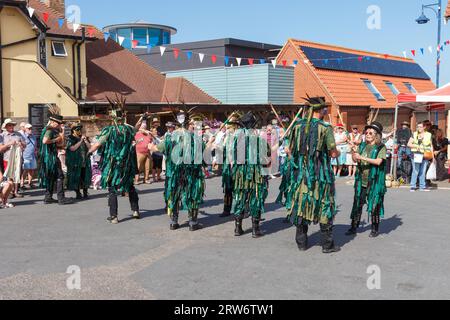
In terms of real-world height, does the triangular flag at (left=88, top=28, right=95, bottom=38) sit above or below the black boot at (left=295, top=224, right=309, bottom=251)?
above

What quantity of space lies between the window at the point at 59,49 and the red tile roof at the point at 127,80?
77.2 inches

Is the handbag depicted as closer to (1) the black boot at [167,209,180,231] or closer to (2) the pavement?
(2) the pavement

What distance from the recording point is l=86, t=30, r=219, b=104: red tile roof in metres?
20.4

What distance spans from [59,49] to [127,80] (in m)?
4.07

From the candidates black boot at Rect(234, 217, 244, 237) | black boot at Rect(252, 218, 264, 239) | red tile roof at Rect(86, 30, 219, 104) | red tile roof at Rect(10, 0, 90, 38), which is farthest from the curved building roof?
black boot at Rect(252, 218, 264, 239)

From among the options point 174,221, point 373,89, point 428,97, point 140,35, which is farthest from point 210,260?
point 140,35

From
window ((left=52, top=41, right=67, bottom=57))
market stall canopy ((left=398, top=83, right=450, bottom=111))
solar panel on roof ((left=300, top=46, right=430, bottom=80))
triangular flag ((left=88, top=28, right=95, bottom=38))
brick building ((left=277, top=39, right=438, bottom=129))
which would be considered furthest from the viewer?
solar panel on roof ((left=300, top=46, right=430, bottom=80))

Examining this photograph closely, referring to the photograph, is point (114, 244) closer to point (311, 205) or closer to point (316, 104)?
point (311, 205)

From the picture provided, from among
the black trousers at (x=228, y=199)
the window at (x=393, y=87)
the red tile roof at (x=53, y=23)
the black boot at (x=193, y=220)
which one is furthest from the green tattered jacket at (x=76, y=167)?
the window at (x=393, y=87)

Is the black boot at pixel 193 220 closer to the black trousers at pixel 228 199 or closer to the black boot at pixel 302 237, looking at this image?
the black trousers at pixel 228 199

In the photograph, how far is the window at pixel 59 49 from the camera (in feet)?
58.3

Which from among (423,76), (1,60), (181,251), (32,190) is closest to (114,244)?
(181,251)

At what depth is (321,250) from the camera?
6.30 m

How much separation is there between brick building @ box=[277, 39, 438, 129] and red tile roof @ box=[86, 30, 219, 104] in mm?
5435
